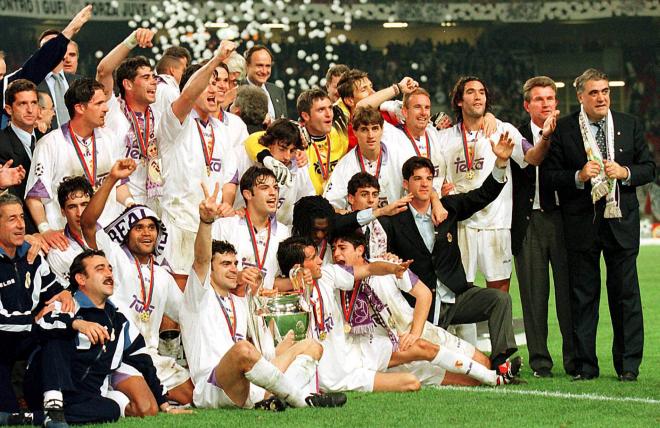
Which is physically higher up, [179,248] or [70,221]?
[70,221]

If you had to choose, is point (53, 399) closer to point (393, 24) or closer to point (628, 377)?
point (628, 377)

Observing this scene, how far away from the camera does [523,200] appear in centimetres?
830

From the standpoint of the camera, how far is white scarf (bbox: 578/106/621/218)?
771cm

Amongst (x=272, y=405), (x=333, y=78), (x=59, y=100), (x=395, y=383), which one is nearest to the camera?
(x=272, y=405)

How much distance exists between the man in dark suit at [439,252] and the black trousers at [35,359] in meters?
2.58

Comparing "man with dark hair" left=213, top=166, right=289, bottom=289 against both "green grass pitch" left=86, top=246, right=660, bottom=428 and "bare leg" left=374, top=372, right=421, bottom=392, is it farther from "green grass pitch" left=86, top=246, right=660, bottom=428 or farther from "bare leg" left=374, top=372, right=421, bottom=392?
"green grass pitch" left=86, top=246, right=660, bottom=428

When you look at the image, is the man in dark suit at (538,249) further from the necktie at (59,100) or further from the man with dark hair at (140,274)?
the necktie at (59,100)

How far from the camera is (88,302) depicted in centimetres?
652

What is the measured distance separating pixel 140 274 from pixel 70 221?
54 centimetres

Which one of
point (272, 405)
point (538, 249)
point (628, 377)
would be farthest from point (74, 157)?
point (628, 377)

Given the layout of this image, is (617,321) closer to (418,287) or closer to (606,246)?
(606,246)

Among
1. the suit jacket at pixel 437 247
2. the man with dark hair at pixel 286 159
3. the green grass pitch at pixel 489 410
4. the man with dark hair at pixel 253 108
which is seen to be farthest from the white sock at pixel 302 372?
the man with dark hair at pixel 253 108

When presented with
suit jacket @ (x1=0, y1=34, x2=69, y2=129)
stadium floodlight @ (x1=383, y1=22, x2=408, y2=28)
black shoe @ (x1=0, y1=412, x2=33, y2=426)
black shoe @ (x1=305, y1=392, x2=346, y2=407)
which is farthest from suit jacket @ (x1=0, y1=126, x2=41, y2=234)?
stadium floodlight @ (x1=383, y1=22, x2=408, y2=28)

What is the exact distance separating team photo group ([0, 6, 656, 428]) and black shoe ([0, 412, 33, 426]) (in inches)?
0.4
